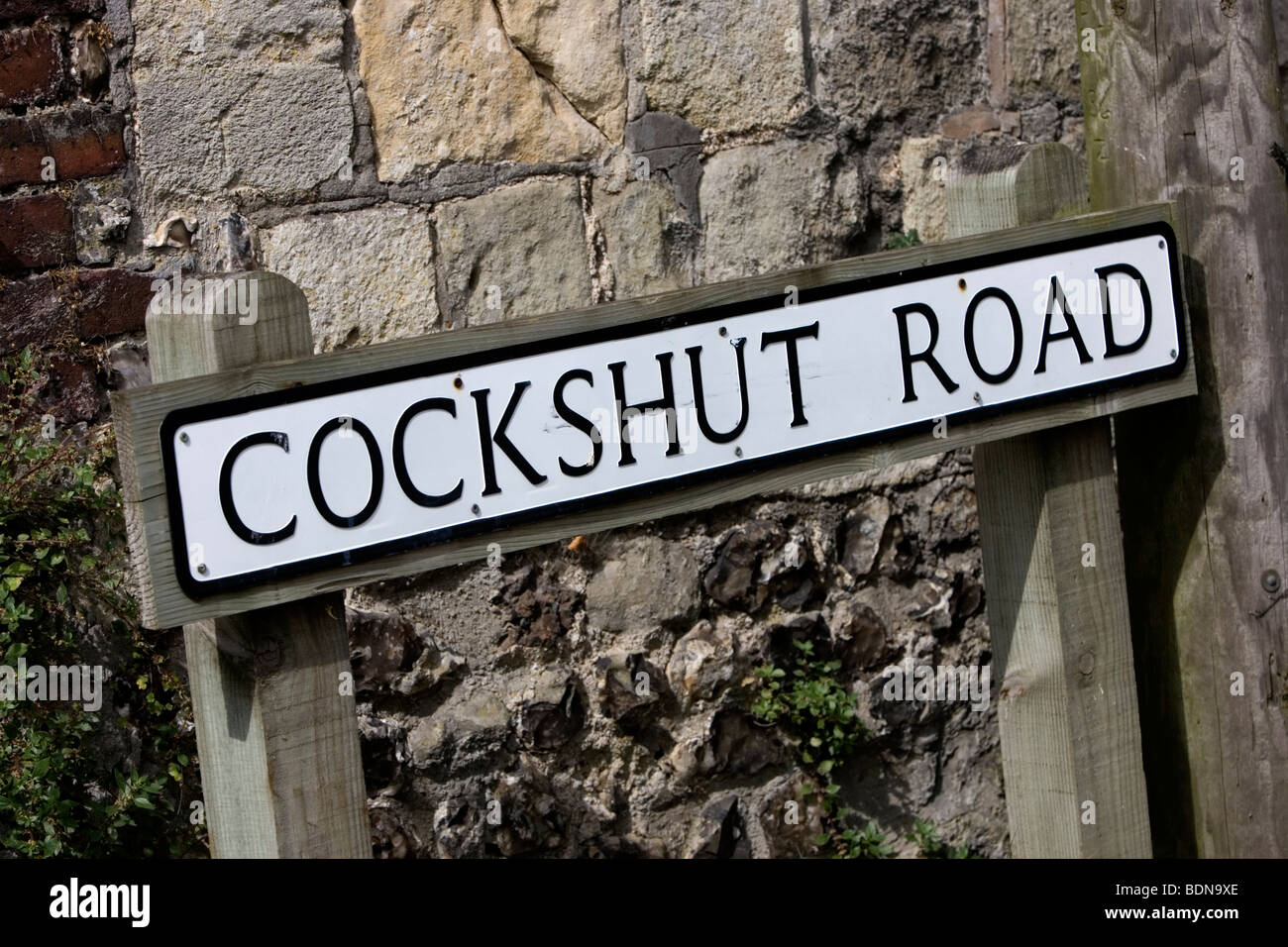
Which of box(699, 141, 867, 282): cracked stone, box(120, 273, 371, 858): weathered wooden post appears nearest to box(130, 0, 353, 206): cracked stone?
box(699, 141, 867, 282): cracked stone

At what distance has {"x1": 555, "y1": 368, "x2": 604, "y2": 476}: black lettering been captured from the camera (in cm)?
125

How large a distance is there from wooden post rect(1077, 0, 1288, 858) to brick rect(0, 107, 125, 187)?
1.47 m

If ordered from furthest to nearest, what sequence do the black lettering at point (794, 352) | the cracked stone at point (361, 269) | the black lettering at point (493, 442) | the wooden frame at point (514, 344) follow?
1. the cracked stone at point (361, 269)
2. the black lettering at point (794, 352)
3. the black lettering at point (493, 442)
4. the wooden frame at point (514, 344)

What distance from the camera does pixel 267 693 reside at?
1.15m

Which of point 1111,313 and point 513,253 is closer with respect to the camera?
point 1111,313

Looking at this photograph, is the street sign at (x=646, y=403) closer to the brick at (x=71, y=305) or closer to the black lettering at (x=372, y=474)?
the black lettering at (x=372, y=474)

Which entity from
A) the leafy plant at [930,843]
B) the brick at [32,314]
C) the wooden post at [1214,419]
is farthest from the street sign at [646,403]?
the leafy plant at [930,843]

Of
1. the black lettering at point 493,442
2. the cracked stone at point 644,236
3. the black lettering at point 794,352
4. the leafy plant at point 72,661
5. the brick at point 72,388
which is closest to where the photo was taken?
the black lettering at point 493,442

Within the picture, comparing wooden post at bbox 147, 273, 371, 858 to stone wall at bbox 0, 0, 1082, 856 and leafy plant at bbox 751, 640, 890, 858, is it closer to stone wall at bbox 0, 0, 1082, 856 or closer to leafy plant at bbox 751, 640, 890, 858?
stone wall at bbox 0, 0, 1082, 856

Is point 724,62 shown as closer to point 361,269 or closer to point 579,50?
point 579,50

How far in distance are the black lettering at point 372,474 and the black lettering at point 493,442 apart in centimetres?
10

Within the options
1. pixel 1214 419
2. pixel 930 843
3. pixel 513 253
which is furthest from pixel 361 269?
pixel 930 843

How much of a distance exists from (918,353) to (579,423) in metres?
0.43

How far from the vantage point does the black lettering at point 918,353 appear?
140 cm
